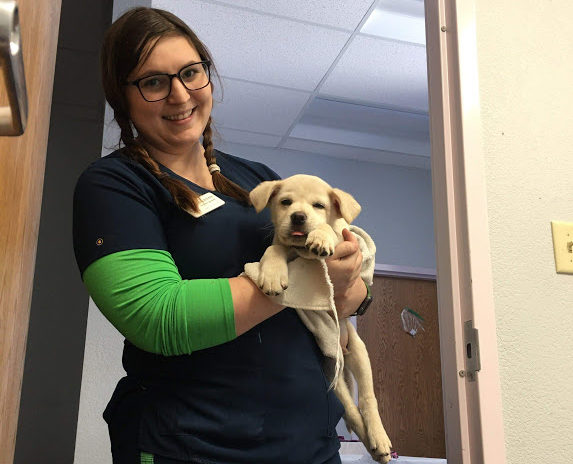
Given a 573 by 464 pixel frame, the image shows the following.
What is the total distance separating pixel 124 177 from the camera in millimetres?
1097

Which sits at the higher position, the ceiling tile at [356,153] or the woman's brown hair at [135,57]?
the ceiling tile at [356,153]

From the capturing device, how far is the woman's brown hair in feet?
3.94

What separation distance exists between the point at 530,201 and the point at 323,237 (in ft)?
1.84

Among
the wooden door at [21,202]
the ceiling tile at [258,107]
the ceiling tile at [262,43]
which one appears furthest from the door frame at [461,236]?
the ceiling tile at [258,107]

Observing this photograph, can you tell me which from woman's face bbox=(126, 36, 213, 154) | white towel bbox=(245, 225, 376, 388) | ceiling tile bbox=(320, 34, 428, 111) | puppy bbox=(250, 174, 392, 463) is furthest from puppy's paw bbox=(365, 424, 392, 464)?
ceiling tile bbox=(320, 34, 428, 111)

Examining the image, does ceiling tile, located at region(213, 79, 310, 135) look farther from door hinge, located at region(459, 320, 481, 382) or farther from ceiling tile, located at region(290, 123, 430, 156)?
door hinge, located at region(459, 320, 481, 382)

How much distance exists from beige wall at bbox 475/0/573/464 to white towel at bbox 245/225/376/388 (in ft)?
1.25

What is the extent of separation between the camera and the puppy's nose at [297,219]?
4.22 ft

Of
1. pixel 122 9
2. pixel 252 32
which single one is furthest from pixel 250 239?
pixel 252 32

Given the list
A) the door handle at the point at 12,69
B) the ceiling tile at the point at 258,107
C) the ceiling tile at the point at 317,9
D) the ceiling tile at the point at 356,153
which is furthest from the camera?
the ceiling tile at the point at 356,153

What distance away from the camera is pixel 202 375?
1067mm

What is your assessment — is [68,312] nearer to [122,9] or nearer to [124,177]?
[122,9]

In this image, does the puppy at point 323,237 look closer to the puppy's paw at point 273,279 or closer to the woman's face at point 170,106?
the puppy's paw at point 273,279

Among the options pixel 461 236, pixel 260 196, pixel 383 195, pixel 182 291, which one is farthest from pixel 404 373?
pixel 182 291
